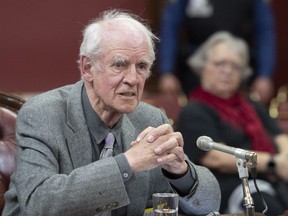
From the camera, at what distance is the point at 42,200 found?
2.33 m

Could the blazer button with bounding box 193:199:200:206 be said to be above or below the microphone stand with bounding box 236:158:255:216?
below

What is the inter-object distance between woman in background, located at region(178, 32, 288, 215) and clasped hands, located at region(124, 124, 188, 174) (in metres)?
1.50

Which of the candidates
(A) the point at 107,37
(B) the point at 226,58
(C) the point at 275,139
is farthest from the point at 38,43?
(A) the point at 107,37

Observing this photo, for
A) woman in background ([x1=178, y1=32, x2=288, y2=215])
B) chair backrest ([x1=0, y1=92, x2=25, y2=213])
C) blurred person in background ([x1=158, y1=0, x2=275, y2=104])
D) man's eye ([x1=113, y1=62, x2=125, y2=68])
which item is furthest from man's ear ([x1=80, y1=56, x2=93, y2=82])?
blurred person in background ([x1=158, y1=0, x2=275, y2=104])

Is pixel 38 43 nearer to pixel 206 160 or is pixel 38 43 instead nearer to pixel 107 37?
pixel 206 160

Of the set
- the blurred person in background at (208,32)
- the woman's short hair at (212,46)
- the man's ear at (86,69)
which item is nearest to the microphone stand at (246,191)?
the man's ear at (86,69)

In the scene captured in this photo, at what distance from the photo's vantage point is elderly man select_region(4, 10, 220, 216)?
2350 mm

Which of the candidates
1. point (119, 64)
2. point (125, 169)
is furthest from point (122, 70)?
point (125, 169)

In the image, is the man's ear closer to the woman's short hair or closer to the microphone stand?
the microphone stand

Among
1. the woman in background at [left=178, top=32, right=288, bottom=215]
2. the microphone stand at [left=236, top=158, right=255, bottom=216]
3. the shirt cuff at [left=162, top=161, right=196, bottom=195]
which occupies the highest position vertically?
the microphone stand at [left=236, top=158, right=255, bottom=216]

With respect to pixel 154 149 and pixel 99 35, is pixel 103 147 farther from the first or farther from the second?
pixel 99 35

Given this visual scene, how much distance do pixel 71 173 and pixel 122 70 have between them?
1.38ft

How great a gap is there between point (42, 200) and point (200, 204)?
60 cm

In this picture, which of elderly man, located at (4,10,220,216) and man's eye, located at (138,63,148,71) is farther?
man's eye, located at (138,63,148,71)
